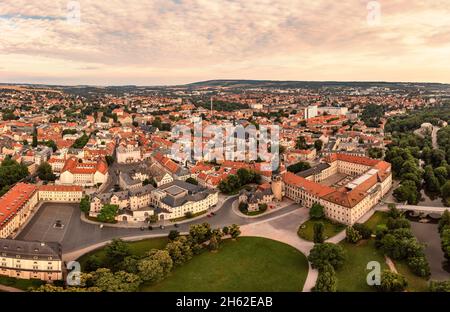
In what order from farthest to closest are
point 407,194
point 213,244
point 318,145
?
point 318,145
point 407,194
point 213,244

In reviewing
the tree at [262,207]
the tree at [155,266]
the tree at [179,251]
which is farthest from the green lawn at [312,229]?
the tree at [155,266]

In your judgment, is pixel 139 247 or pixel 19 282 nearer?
pixel 19 282

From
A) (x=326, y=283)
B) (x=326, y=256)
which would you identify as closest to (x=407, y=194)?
(x=326, y=256)

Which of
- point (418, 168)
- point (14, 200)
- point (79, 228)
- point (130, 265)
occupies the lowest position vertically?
point (79, 228)

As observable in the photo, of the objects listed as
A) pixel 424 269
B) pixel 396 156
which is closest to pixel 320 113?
pixel 396 156

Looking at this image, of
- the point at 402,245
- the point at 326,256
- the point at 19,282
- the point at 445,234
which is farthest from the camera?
the point at 445,234

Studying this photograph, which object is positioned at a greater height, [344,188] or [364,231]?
[344,188]

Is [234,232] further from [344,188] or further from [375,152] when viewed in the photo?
[375,152]

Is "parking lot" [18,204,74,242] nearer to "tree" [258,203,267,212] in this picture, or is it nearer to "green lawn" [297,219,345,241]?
"tree" [258,203,267,212]
